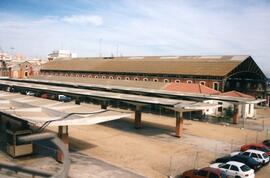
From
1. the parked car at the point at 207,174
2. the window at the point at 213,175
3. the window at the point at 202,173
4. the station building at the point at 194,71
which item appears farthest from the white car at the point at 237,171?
the station building at the point at 194,71

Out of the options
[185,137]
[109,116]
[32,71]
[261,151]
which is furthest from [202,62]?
[32,71]

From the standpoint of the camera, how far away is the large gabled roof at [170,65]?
7019 cm

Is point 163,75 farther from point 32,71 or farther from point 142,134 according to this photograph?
point 32,71

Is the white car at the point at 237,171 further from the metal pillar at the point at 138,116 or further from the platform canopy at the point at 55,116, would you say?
the metal pillar at the point at 138,116

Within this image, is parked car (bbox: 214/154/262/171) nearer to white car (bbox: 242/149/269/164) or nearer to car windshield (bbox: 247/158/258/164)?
car windshield (bbox: 247/158/258/164)

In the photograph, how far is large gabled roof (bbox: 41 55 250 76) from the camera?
70188mm

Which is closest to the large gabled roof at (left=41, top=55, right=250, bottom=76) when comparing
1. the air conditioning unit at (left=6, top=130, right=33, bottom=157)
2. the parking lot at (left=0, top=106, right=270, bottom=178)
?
the parking lot at (left=0, top=106, right=270, bottom=178)

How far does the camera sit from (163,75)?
252 feet

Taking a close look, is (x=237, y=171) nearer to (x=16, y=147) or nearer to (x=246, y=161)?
(x=246, y=161)

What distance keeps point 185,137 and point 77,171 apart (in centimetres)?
1789

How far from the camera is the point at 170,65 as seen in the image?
262 feet

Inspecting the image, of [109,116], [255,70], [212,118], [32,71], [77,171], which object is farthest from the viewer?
[32,71]

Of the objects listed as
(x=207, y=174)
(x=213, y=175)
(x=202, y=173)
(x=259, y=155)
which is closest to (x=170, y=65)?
(x=259, y=155)

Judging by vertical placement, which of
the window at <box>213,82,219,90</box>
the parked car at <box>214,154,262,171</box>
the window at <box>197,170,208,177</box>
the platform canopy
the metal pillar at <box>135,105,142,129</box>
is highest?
the window at <box>213,82,219,90</box>
